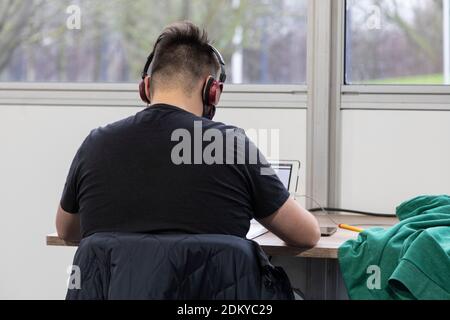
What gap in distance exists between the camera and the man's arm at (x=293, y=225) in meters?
1.61

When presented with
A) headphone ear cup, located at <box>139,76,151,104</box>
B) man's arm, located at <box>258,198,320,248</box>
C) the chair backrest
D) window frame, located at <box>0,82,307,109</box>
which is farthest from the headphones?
window frame, located at <box>0,82,307,109</box>

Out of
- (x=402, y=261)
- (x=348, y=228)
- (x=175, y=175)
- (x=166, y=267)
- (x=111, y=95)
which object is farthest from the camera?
(x=111, y=95)

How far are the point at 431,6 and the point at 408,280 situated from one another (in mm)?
1211

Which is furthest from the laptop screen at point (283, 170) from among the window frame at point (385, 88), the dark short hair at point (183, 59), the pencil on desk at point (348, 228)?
the dark short hair at point (183, 59)

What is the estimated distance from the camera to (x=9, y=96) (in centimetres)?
271

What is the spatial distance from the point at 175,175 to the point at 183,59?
340 mm

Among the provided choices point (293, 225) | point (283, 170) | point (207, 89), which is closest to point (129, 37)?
point (283, 170)

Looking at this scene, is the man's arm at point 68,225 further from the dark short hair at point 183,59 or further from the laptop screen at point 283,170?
the laptop screen at point 283,170

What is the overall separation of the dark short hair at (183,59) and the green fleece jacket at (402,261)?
0.56m

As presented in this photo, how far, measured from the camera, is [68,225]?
1.75 m

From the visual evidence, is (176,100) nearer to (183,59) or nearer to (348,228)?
(183,59)

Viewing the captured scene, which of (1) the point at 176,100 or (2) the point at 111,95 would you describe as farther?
(2) the point at 111,95
